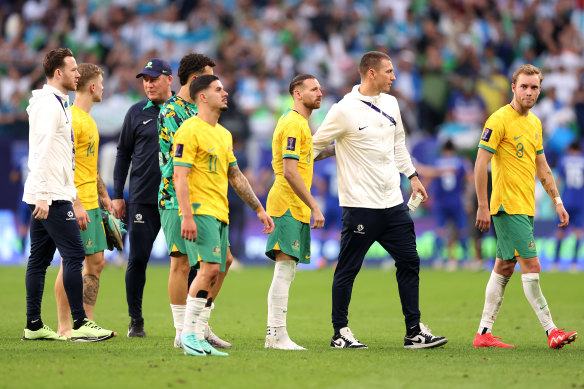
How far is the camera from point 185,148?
7660 mm

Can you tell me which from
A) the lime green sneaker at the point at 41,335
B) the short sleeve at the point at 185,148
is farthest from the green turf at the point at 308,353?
the short sleeve at the point at 185,148

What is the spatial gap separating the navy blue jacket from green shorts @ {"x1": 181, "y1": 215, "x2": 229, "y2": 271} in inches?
68.3

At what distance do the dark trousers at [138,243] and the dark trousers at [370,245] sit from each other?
6.58ft

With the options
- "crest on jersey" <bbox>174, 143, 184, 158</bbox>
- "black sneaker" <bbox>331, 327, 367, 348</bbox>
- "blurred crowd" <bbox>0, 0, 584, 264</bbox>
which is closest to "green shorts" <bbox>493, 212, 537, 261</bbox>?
"black sneaker" <bbox>331, 327, 367, 348</bbox>

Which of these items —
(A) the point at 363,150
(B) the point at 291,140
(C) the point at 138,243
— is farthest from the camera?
(C) the point at 138,243

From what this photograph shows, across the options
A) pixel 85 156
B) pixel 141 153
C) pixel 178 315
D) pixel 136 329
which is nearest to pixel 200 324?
pixel 178 315

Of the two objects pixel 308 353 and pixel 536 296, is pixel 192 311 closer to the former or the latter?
pixel 308 353

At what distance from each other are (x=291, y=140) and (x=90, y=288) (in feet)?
9.15

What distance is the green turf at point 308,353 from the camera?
6.55 meters

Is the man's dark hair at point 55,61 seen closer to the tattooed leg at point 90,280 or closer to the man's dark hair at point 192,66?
the man's dark hair at point 192,66

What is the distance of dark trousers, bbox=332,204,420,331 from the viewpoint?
342 inches

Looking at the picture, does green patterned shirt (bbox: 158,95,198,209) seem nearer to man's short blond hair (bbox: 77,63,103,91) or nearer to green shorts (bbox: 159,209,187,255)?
green shorts (bbox: 159,209,187,255)

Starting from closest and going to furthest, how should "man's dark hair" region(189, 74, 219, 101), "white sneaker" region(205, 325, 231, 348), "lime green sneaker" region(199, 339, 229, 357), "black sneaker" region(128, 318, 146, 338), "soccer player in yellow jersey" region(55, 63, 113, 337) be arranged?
"lime green sneaker" region(199, 339, 229, 357), "man's dark hair" region(189, 74, 219, 101), "white sneaker" region(205, 325, 231, 348), "soccer player in yellow jersey" region(55, 63, 113, 337), "black sneaker" region(128, 318, 146, 338)

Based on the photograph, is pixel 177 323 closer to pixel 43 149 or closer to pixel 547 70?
pixel 43 149
